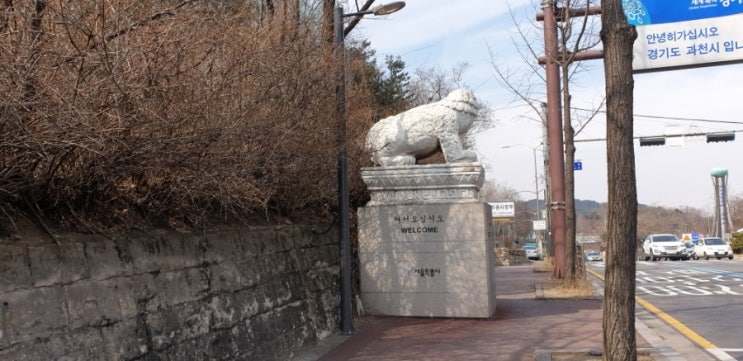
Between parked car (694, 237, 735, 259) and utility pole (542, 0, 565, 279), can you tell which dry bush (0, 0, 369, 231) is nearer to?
utility pole (542, 0, 565, 279)

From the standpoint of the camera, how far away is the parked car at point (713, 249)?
1537 inches

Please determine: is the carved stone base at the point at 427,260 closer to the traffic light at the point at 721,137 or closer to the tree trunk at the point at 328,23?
the tree trunk at the point at 328,23

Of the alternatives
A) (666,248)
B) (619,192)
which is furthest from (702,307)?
(666,248)

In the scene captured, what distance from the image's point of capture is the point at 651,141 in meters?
28.6

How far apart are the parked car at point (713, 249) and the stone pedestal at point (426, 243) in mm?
33115

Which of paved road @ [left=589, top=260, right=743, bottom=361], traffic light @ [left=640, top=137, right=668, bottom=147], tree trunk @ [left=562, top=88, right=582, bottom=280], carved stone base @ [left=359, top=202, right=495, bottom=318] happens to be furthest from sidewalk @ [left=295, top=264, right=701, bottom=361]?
traffic light @ [left=640, top=137, right=668, bottom=147]

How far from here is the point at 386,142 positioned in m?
11.0

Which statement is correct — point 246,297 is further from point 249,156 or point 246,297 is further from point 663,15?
point 663,15

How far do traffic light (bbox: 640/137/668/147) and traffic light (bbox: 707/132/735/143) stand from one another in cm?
171

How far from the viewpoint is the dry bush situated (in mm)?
4520

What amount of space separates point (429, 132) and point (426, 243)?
176 centimetres

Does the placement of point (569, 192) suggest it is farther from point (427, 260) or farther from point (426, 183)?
point (427, 260)

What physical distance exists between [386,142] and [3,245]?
722 centimetres

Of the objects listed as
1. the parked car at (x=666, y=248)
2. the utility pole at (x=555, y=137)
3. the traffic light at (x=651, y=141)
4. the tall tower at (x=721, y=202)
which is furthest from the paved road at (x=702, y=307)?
the tall tower at (x=721, y=202)
